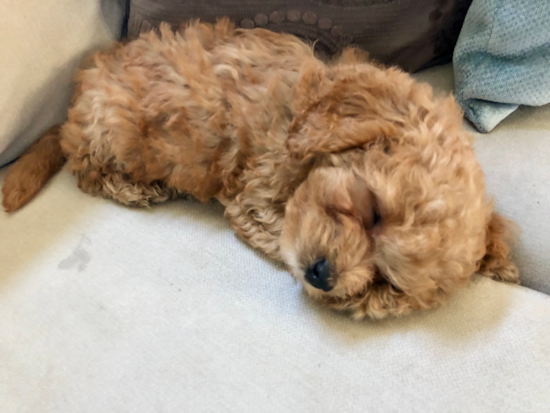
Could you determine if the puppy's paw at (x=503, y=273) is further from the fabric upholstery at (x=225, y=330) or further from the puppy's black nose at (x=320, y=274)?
the puppy's black nose at (x=320, y=274)

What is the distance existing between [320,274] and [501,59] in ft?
3.44

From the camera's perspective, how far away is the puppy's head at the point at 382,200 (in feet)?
3.17

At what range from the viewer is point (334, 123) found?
1.05 metres

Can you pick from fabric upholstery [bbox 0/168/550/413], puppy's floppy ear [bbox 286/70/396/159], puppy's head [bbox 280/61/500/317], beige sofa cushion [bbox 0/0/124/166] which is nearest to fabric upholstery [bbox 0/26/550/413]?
fabric upholstery [bbox 0/168/550/413]

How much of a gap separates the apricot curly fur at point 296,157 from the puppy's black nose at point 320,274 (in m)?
0.02

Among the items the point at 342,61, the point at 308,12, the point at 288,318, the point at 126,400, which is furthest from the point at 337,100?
the point at 126,400

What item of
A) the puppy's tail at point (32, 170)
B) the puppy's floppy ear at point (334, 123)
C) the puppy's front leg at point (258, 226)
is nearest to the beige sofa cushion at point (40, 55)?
the puppy's tail at point (32, 170)

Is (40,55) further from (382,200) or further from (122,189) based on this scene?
(382,200)

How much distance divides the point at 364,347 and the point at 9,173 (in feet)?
4.24

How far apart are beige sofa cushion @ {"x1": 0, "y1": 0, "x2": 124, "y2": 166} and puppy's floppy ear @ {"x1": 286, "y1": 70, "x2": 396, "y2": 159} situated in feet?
3.03

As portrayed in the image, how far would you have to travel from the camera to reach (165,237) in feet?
4.34

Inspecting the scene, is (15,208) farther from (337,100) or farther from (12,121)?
(337,100)

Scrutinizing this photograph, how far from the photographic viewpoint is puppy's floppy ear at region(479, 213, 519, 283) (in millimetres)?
1127

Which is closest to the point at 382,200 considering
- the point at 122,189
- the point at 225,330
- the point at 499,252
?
the point at 499,252
